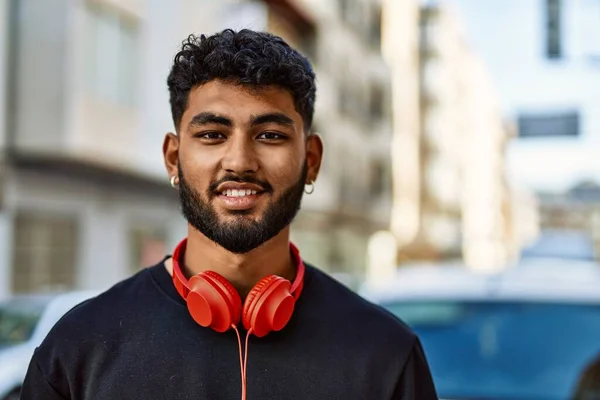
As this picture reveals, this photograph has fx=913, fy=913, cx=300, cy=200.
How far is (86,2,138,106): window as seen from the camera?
52.4 ft

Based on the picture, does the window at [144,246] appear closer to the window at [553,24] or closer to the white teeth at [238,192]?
the window at [553,24]

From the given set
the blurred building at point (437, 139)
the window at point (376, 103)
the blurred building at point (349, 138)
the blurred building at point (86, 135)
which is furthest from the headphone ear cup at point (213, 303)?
the window at point (376, 103)

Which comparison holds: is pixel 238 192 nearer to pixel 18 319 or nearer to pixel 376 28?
pixel 18 319

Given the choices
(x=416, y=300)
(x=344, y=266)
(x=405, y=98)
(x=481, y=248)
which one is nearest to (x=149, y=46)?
(x=416, y=300)

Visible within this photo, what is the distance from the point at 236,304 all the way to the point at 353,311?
0.31 m

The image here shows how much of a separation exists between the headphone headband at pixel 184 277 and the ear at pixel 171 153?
0.59ft

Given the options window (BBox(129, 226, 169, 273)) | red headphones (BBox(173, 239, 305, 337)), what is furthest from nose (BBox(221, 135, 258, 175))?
window (BBox(129, 226, 169, 273))

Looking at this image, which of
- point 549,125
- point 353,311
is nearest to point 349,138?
point 549,125

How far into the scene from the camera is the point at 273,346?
2059 mm

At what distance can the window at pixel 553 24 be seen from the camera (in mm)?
10484

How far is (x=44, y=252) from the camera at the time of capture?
1625 cm

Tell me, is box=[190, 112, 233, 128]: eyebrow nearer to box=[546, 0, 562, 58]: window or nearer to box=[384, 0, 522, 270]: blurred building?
box=[546, 0, 562, 58]: window

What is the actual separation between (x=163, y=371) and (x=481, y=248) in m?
82.2

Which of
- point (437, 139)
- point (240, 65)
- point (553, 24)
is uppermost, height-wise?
point (437, 139)
